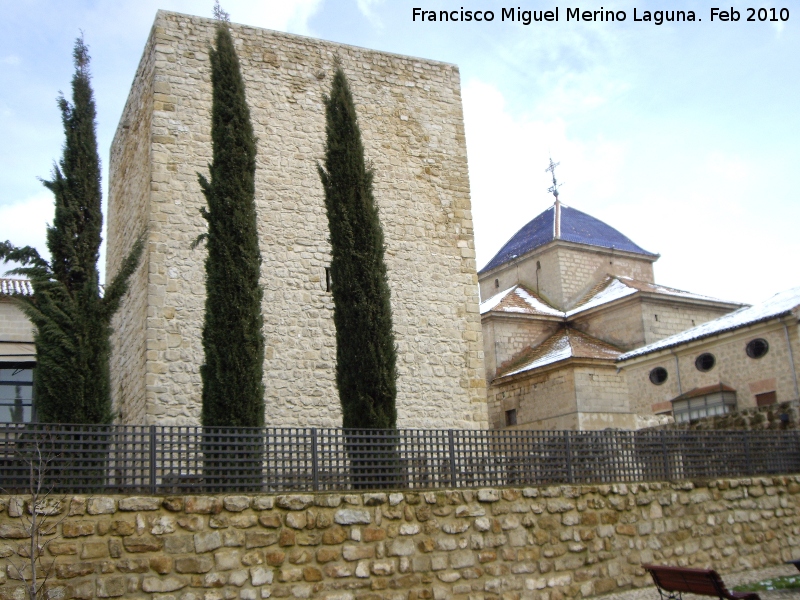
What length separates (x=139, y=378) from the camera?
10781 millimetres

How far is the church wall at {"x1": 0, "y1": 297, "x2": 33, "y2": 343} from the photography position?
53.2 ft

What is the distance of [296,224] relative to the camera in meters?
11.7

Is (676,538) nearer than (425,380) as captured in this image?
Yes

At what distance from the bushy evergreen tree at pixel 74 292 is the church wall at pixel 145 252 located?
1.62 meters

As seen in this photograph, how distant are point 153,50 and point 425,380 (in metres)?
5.99

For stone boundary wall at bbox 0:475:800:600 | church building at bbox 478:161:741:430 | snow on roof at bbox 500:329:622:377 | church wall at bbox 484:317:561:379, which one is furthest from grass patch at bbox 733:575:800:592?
church wall at bbox 484:317:561:379

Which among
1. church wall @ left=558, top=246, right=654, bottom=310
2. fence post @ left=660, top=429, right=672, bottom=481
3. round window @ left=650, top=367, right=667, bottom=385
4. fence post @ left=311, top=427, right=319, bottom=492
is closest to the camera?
fence post @ left=311, top=427, right=319, bottom=492

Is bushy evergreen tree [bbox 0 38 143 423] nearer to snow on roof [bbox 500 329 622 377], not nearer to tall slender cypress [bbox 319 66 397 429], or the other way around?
tall slender cypress [bbox 319 66 397 429]

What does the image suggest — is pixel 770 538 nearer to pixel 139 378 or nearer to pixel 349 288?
pixel 349 288

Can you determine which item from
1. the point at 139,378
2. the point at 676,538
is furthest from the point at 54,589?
the point at 676,538

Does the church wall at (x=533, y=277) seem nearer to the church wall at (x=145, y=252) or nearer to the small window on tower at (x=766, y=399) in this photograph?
Answer: the small window on tower at (x=766, y=399)

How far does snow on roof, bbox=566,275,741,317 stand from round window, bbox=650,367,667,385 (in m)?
4.51

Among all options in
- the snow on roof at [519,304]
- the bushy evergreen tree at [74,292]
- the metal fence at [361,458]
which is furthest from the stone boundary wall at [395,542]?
the snow on roof at [519,304]

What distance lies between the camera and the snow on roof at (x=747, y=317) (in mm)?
16016
